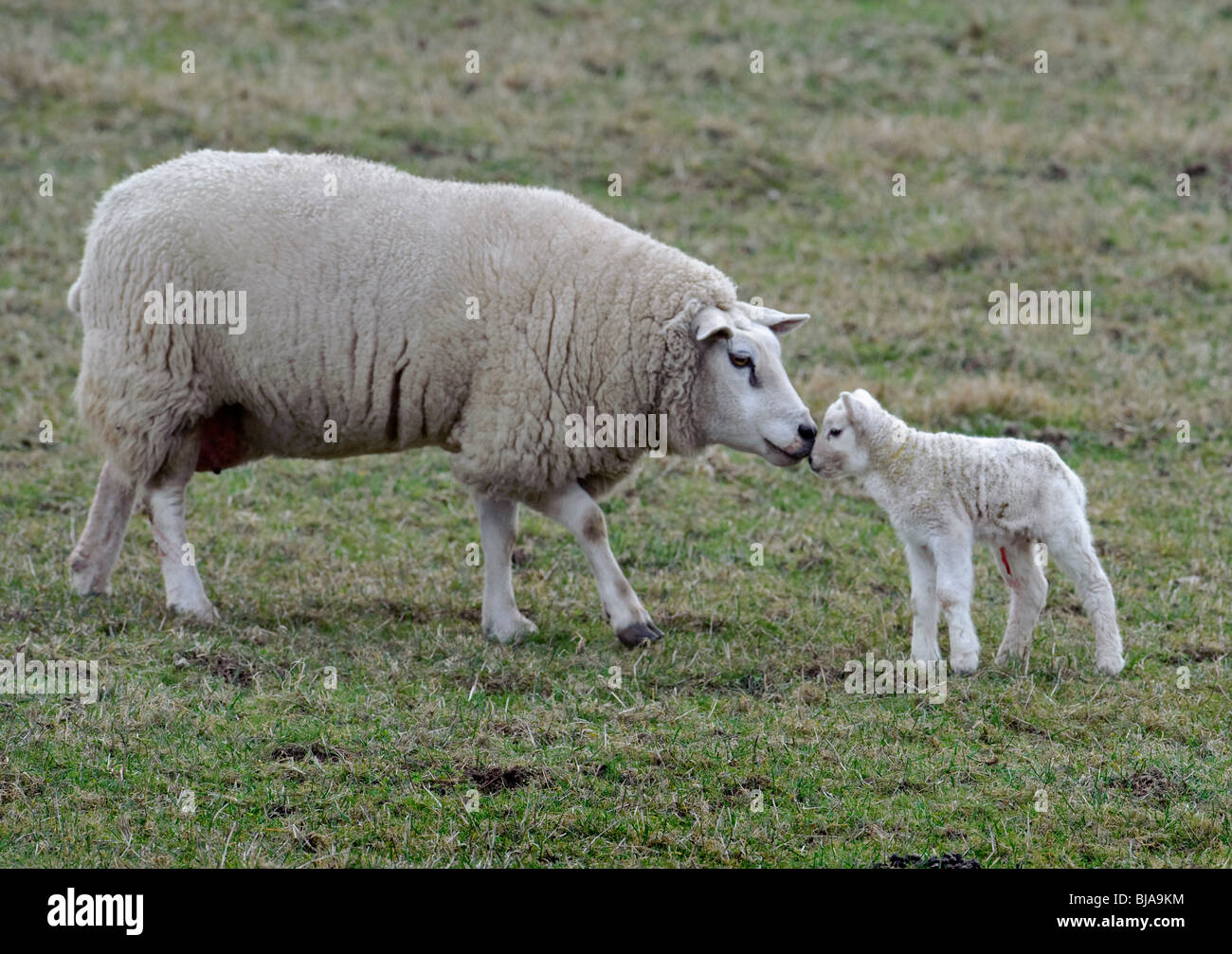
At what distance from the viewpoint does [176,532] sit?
24.9 ft

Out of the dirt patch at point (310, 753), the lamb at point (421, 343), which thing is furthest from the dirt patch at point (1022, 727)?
the dirt patch at point (310, 753)

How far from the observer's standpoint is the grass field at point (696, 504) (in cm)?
545

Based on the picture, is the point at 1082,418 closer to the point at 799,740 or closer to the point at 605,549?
the point at 605,549

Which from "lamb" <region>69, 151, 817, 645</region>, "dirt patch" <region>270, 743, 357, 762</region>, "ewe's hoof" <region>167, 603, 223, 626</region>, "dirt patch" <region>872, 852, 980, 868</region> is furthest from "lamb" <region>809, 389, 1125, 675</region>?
"ewe's hoof" <region>167, 603, 223, 626</region>

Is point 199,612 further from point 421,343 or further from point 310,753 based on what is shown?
point 310,753

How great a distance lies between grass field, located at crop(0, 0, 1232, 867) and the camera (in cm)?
545

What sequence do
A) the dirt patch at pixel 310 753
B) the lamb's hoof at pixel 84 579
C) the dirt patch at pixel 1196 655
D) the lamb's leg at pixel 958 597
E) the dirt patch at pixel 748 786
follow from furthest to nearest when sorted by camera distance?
1. the lamb's hoof at pixel 84 579
2. the dirt patch at pixel 1196 655
3. the lamb's leg at pixel 958 597
4. the dirt patch at pixel 310 753
5. the dirt patch at pixel 748 786

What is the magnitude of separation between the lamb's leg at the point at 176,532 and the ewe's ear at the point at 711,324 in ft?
8.14

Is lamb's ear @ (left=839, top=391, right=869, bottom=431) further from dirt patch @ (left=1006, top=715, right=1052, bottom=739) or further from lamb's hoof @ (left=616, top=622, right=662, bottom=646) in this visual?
dirt patch @ (left=1006, top=715, right=1052, bottom=739)

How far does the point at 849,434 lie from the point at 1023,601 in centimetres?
A: 106

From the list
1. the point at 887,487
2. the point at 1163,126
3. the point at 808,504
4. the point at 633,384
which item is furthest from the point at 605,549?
the point at 1163,126

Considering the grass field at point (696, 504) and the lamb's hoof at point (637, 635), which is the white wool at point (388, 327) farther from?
the grass field at point (696, 504)

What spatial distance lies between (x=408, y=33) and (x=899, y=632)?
11243 millimetres

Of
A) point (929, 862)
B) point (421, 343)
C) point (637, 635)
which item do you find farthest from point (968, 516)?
point (421, 343)
